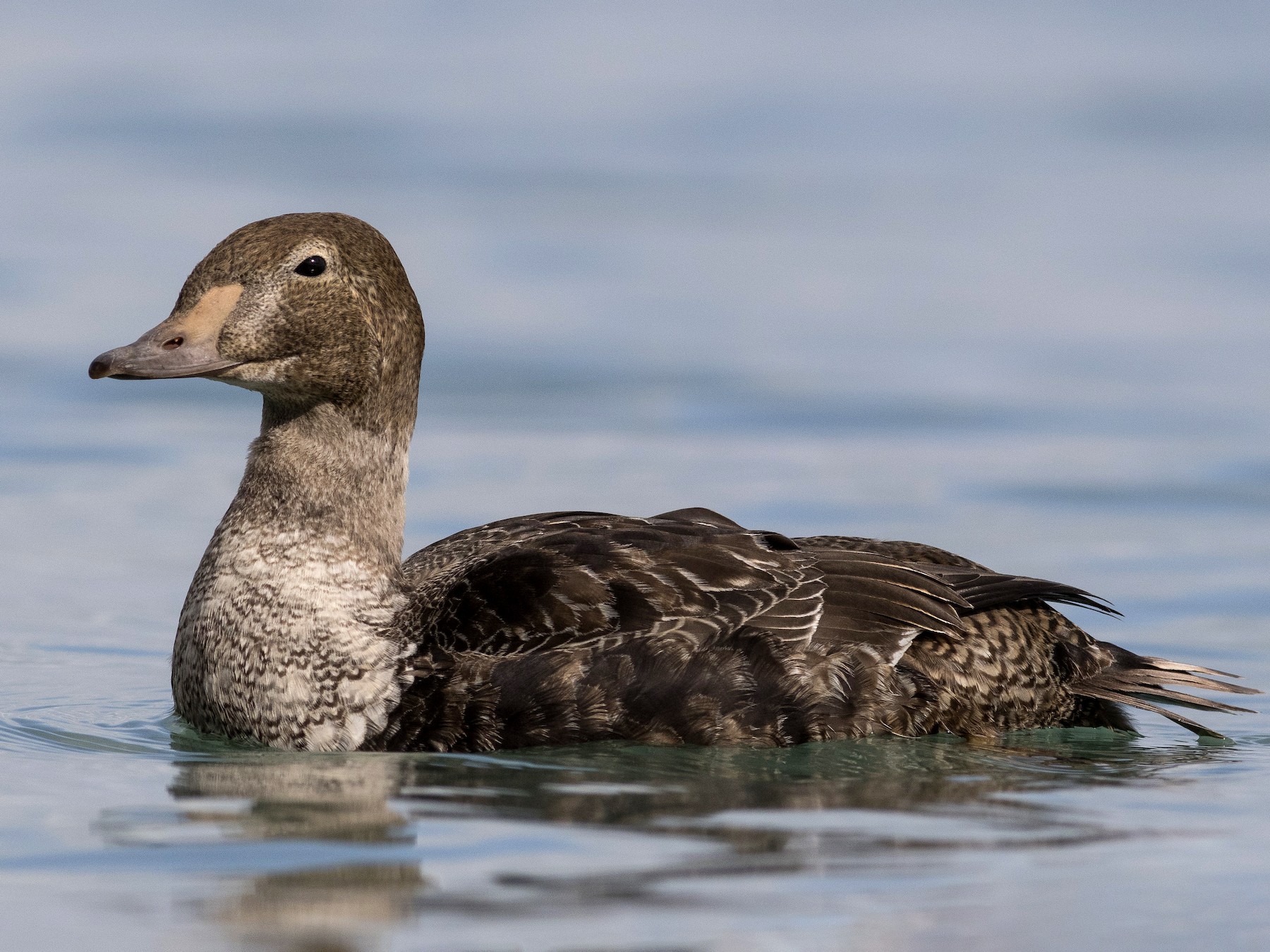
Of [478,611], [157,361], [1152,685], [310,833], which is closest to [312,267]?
[157,361]

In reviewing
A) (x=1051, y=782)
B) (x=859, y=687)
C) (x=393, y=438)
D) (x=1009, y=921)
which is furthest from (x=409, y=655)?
(x=1009, y=921)

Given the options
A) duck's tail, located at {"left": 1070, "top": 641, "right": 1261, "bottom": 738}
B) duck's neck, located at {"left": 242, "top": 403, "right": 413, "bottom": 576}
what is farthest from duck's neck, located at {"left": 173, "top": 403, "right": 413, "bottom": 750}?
duck's tail, located at {"left": 1070, "top": 641, "right": 1261, "bottom": 738}

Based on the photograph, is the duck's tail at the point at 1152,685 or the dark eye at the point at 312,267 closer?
the dark eye at the point at 312,267

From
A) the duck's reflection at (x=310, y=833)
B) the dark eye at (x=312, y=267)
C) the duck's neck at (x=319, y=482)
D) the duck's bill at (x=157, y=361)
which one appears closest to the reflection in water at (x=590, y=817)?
the duck's reflection at (x=310, y=833)

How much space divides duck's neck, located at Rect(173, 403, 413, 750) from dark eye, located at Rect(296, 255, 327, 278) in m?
0.51

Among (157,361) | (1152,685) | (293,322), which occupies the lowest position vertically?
(1152,685)

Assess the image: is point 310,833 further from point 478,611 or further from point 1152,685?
point 1152,685

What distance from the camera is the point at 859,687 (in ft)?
25.7

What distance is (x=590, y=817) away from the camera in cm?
659

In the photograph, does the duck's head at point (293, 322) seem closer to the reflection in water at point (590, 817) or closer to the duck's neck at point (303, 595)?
the duck's neck at point (303, 595)

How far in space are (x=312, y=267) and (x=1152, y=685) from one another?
141 inches

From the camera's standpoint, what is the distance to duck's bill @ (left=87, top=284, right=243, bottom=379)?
7.70 meters

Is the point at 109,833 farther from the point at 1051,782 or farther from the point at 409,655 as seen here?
the point at 1051,782

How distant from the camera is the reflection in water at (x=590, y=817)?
5.70 meters
